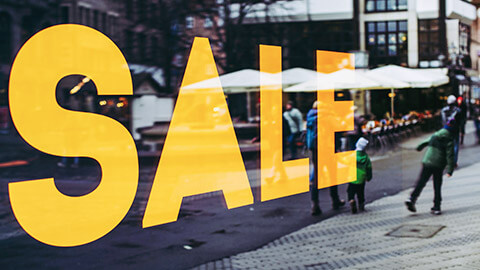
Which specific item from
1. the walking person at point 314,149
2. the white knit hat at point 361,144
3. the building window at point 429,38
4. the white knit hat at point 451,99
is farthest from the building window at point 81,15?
the white knit hat at point 451,99

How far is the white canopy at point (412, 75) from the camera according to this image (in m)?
10.2

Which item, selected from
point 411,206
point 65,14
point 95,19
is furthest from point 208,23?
point 65,14

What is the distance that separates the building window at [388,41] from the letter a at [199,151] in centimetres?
259

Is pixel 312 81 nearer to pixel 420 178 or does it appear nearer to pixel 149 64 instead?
pixel 149 64

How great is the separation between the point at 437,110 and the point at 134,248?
794 cm

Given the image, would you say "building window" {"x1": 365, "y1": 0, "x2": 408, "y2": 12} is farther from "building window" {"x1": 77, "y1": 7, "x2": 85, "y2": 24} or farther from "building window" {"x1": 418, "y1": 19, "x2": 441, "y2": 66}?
"building window" {"x1": 77, "y1": 7, "x2": 85, "y2": 24}

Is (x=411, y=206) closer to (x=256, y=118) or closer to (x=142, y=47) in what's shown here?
(x=142, y=47)

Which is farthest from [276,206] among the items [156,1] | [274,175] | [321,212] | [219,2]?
[219,2]

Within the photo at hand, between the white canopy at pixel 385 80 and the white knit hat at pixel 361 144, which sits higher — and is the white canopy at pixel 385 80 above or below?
above

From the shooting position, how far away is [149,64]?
1194cm

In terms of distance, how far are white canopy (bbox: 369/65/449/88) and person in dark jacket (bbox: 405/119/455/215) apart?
168 cm

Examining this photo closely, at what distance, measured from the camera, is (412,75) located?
10.3 m

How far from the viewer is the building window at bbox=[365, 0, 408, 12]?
997 centimetres

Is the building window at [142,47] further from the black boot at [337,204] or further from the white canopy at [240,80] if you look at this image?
the black boot at [337,204]
